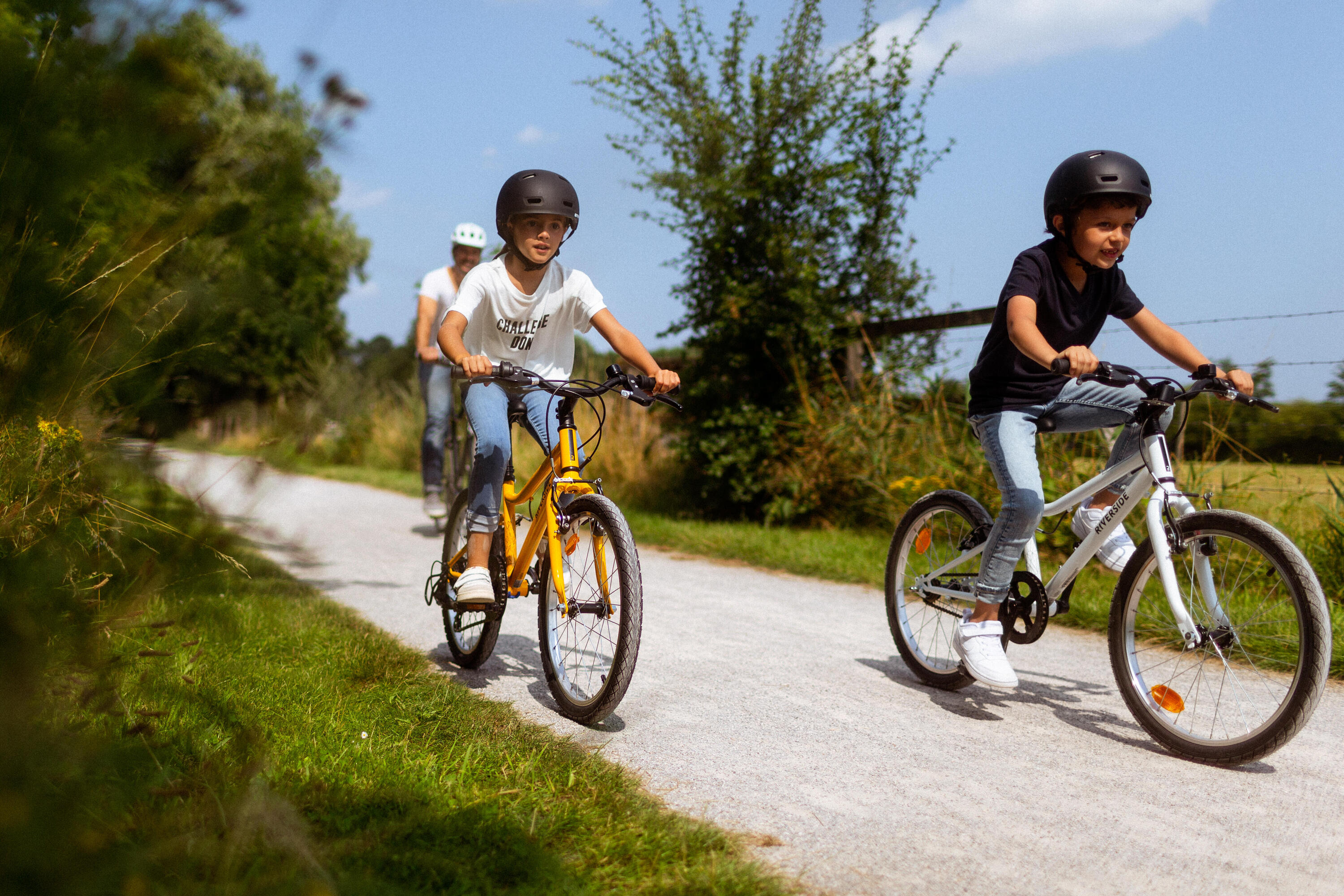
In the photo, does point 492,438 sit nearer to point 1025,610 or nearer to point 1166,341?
point 1025,610

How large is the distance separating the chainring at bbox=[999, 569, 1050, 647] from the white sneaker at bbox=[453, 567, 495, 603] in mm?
1976

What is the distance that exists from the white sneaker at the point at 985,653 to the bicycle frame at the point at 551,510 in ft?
4.53

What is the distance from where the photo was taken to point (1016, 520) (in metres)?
3.86

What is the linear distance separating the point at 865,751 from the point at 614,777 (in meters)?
0.92

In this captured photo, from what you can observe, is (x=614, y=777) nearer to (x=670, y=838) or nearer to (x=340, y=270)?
(x=670, y=838)

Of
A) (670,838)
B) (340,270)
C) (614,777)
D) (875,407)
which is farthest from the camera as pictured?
(875,407)

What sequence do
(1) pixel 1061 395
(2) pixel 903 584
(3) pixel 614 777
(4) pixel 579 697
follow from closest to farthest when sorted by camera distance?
(3) pixel 614 777 < (4) pixel 579 697 < (1) pixel 1061 395 < (2) pixel 903 584

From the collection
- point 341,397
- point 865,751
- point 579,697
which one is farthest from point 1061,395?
point 341,397

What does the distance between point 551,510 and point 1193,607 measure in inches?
88.6

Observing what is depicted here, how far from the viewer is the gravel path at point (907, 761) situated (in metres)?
2.45

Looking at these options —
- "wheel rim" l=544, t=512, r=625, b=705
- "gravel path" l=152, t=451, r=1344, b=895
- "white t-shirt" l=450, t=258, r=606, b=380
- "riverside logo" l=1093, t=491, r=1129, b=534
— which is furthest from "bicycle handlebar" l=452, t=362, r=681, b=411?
"riverside logo" l=1093, t=491, r=1129, b=534

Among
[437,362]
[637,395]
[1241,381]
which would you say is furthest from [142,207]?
[437,362]

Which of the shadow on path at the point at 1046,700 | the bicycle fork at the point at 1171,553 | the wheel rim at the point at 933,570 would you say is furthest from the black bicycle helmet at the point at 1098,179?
the shadow on path at the point at 1046,700

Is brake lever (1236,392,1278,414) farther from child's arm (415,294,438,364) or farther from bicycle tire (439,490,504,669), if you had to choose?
child's arm (415,294,438,364)
